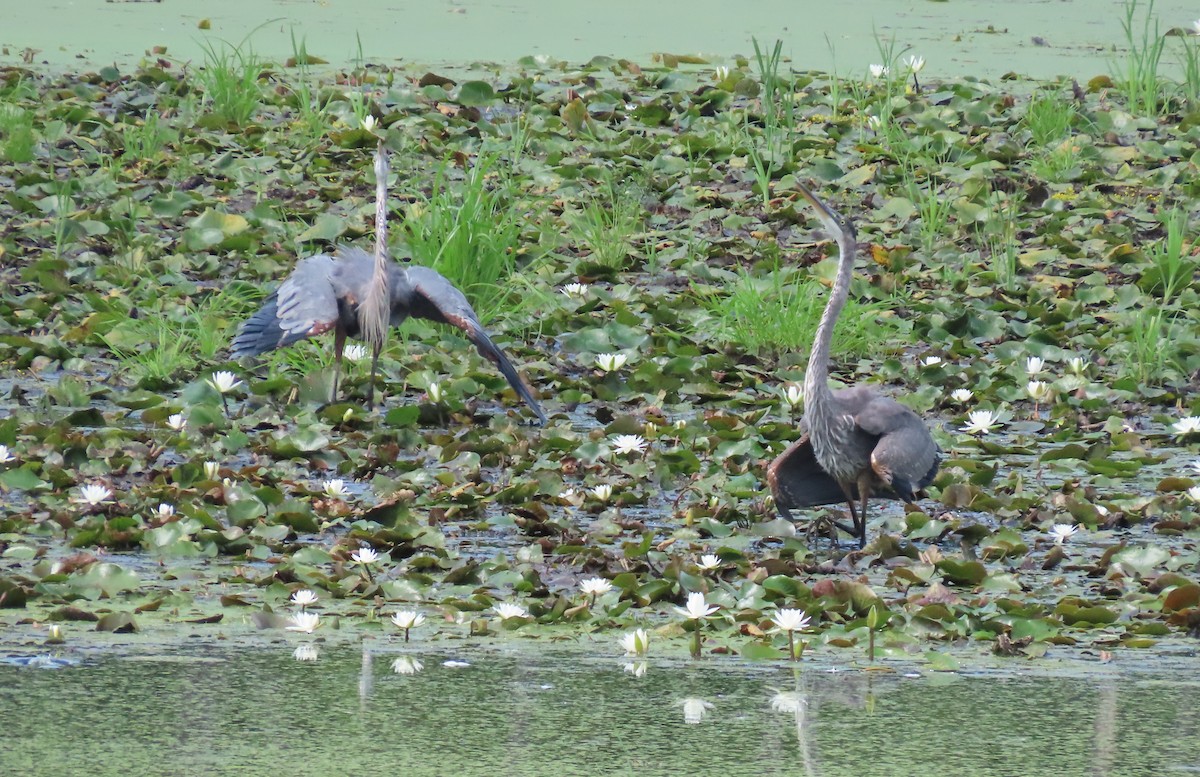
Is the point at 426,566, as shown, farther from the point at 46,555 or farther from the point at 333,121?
the point at 333,121

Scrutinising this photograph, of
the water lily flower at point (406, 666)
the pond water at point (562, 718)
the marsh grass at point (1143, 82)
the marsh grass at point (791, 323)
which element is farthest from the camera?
the marsh grass at point (1143, 82)

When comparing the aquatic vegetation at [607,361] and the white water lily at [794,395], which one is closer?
the aquatic vegetation at [607,361]

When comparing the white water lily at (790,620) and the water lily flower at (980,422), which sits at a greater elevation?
the water lily flower at (980,422)

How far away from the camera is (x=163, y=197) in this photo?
8.12 m

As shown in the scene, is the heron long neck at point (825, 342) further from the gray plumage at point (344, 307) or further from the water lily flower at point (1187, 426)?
the water lily flower at point (1187, 426)

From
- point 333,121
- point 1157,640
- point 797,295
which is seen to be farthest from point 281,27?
point 1157,640

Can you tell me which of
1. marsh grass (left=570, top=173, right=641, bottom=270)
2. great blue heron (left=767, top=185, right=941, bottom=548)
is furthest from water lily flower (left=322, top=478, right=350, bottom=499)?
marsh grass (left=570, top=173, right=641, bottom=270)

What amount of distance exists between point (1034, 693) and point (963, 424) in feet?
8.12

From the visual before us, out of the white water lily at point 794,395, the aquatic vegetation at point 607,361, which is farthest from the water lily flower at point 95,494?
the white water lily at point 794,395

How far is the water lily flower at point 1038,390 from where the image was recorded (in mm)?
5996

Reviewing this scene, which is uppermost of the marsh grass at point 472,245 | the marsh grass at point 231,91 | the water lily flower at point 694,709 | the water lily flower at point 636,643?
the marsh grass at point 231,91

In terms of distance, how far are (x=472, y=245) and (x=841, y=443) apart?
2.61m

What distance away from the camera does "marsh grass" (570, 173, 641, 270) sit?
755cm

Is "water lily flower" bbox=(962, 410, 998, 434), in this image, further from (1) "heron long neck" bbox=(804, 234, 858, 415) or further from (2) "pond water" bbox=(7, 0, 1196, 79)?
(2) "pond water" bbox=(7, 0, 1196, 79)
